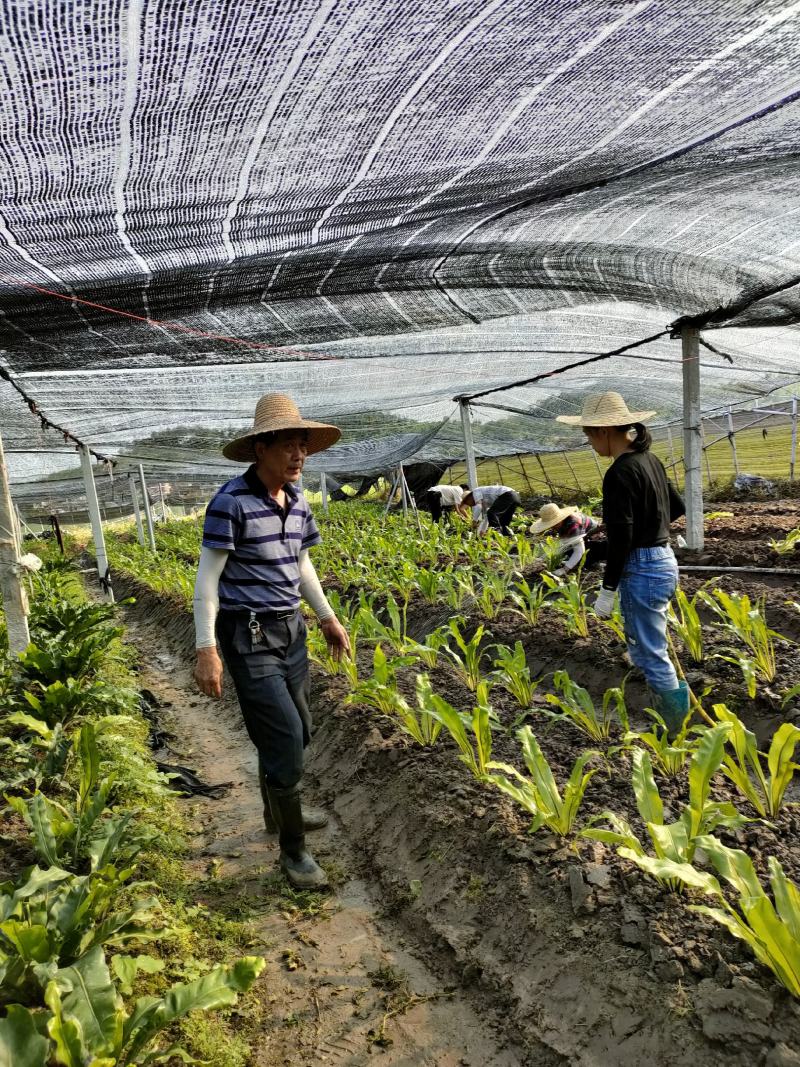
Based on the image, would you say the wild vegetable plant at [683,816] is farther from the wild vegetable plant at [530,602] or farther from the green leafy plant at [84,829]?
the wild vegetable plant at [530,602]

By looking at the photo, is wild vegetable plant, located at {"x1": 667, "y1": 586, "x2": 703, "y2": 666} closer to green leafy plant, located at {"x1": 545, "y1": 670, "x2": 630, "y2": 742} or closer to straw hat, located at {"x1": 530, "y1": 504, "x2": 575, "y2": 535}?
green leafy plant, located at {"x1": 545, "y1": 670, "x2": 630, "y2": 742}

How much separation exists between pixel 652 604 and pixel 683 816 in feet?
3.96

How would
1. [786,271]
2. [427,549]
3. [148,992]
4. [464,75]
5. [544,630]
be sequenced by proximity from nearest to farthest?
[464,75] < [148,992] < [786,271] < [544,630] < [427,549]

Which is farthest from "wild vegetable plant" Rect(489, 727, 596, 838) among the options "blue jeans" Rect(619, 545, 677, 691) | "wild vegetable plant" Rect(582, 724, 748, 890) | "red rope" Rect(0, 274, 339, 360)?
"red rope" Rect(0, 274, 339, 360)

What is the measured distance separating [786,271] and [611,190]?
203 centimetres

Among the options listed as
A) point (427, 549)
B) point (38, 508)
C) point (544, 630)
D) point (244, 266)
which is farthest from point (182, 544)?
point (38, 508)

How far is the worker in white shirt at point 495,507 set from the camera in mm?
8727

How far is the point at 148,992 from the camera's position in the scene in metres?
2.12

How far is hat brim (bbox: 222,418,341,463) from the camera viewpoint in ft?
8.57

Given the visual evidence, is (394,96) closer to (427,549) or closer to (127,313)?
(127,313)

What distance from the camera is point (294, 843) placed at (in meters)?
2.87

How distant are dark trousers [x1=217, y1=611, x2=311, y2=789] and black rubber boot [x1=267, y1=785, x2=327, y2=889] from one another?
0.06 meters

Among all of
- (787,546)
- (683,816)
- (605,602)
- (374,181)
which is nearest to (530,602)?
(605,602)

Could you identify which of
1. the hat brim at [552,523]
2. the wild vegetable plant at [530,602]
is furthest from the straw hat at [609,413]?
the hat brim at [552,523]
